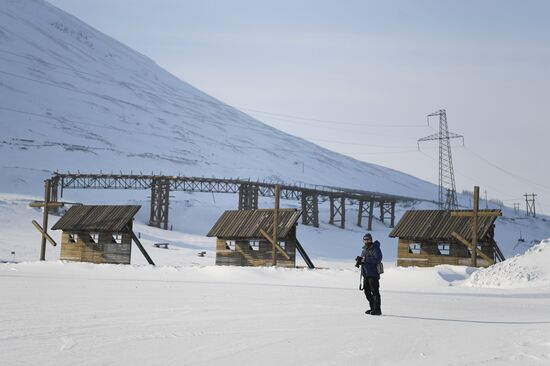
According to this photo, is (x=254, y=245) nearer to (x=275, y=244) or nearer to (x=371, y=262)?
(x=275, y=244)

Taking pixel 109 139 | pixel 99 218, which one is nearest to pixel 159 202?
pixel 99 218

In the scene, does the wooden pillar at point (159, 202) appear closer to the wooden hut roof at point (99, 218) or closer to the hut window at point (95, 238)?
the wooden hut roof at point (99, 218)

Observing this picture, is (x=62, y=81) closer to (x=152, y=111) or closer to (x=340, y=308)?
(x=152, y=111)

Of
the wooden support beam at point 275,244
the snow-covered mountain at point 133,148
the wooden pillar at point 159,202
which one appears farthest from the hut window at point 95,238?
the wooden pillar at point 159,202

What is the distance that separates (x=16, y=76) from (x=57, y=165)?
58103 mm

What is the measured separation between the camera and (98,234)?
4106cm

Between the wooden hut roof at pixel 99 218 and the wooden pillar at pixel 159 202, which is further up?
the wooden pillar at pixel 159 202

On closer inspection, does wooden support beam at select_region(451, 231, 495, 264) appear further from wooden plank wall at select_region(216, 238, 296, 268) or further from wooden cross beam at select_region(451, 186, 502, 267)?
wooden plank wall at select_region(216, 238, 296, 268)

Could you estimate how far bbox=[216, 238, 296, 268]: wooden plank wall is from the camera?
38.4 m

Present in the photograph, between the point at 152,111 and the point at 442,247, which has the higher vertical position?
the point at 152,111

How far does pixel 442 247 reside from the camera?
42219 mm

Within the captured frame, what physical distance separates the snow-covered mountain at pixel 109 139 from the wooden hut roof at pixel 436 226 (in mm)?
64861

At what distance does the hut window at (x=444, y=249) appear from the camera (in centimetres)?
3972

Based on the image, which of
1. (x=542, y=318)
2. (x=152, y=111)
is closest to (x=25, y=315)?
(x=542, y=318)
